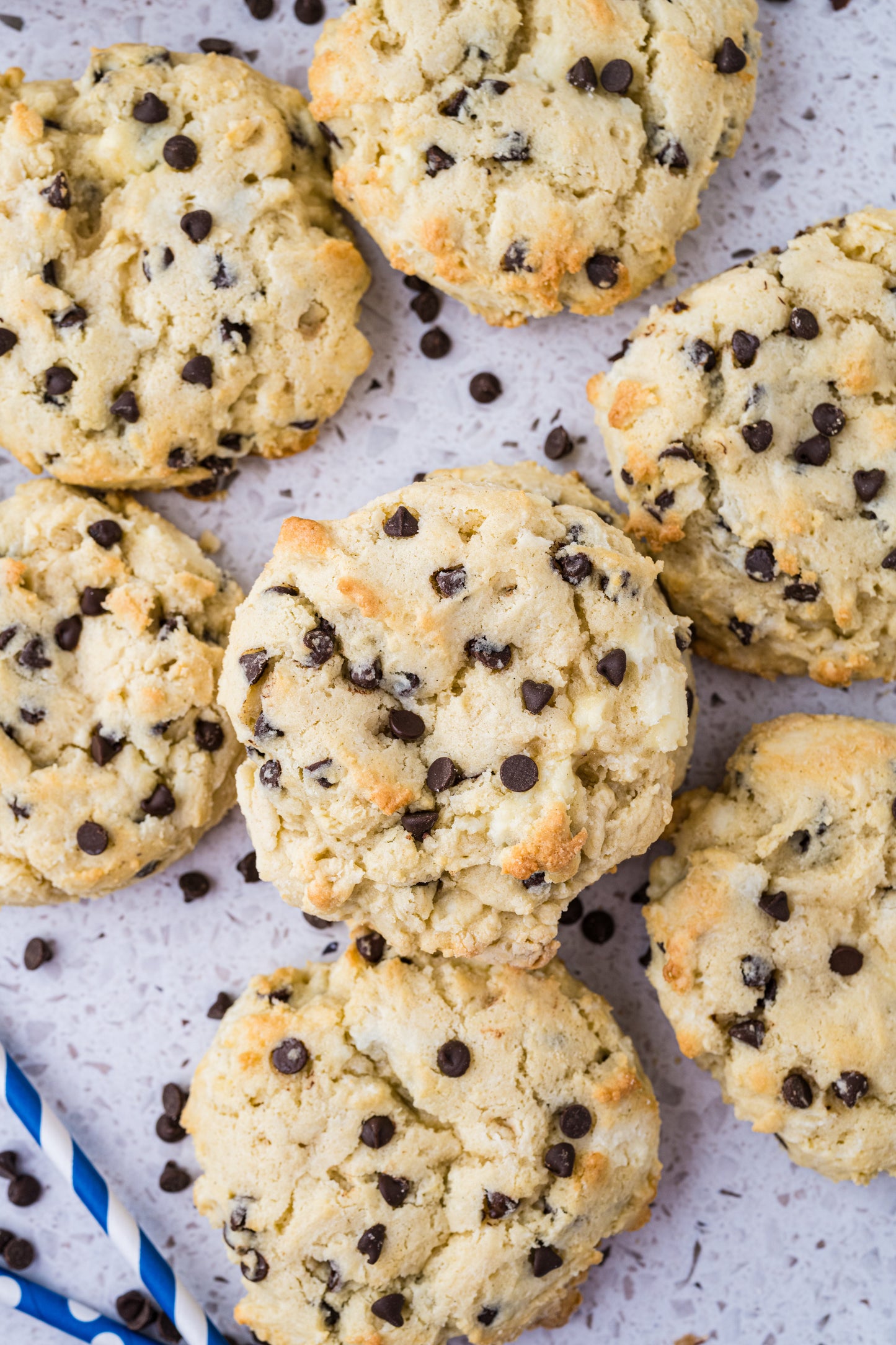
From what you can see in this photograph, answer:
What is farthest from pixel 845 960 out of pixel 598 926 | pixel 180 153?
pixel 180 153

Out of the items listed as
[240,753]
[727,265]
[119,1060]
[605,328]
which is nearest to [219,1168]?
[119,1060]

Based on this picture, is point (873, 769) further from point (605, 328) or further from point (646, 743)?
point (605, 328)

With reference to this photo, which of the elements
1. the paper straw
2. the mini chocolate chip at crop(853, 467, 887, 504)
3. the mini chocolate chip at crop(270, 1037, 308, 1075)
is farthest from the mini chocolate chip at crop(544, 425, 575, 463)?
the paper straw

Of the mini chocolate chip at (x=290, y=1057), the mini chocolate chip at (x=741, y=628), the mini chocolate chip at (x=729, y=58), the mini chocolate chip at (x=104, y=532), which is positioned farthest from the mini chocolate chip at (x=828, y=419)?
the mini chocolate chip at (x=290, y=1057)

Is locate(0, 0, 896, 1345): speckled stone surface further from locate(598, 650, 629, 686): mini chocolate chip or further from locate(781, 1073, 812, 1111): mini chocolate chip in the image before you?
locate(598, 650, 629, 686): mini chocolate chip

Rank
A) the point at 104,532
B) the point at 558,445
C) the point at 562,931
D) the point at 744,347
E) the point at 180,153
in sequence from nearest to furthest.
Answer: the point at 744,347, the point at 180,153, the point at 104,532, the point at 558,445, the point at 562,931

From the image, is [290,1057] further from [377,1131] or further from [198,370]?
[198,370]
